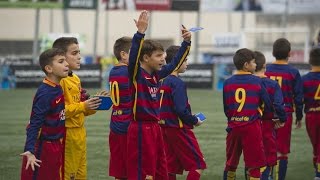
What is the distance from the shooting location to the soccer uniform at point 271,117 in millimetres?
10812

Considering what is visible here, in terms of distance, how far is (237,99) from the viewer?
1037 cm

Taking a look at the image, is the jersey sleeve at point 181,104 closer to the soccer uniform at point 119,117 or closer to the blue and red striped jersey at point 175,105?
the blue and red striped jersey at point 175,105

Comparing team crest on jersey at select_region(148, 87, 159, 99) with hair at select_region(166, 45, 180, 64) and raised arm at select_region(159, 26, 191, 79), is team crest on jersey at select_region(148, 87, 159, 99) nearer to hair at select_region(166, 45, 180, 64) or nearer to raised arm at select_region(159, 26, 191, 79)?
raised arm at select_region(159, 26, 191, 79)

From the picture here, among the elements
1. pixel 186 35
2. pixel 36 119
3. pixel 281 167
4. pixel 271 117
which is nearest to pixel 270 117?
pixel 271 117

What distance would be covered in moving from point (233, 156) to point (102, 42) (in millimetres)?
41336

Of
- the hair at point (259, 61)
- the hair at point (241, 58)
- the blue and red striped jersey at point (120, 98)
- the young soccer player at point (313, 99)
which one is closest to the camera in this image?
the blue and red striped jersey at point (120, 98)

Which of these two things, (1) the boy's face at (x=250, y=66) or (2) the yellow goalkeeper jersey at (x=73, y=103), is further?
(1) the boy's face at (x=250, y=66)

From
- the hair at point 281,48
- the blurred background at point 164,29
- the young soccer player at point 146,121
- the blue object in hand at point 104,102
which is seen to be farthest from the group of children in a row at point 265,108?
the blurred background at point 164,29

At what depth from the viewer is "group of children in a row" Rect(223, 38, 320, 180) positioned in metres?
10.4

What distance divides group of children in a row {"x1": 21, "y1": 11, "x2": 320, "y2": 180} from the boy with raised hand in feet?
0.04

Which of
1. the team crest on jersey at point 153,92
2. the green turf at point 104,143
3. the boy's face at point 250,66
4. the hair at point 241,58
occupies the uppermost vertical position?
the hair at point 241,58

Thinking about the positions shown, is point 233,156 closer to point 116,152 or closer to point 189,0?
point 116,152

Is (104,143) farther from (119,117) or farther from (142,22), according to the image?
(142,22)

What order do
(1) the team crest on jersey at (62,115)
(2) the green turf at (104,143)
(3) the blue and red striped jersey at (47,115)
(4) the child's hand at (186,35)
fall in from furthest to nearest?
(2) the green turf at (104,143) < (4) the child's hand at (186,35) < (1) the team crest on jersey at (62,115) < (3) the blue and red striped jersey at (47,115)
